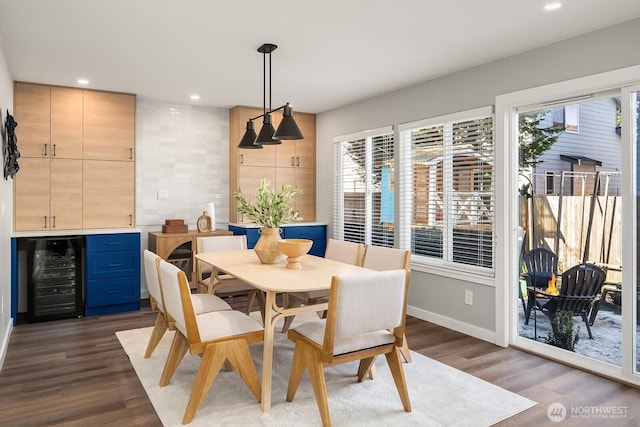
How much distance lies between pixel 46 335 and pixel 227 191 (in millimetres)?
2714

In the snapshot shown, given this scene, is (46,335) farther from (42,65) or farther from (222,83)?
(222,83)

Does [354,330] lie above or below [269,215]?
below

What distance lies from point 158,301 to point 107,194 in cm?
244

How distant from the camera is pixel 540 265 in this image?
368 centimetres

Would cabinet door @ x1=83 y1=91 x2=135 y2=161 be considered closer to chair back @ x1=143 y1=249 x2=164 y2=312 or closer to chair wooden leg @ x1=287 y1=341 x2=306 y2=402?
chair back @ x1=143 y1=249 x2=164 y2=312

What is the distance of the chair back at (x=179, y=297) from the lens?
2.37 meters

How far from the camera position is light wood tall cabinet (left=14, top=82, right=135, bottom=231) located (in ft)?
15.0

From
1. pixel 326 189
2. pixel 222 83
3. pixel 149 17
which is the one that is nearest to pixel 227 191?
pixel 326 189

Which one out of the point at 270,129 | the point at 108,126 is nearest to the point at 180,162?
the point at 108,126

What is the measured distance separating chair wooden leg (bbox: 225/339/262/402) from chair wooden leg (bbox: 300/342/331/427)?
1.24 feet

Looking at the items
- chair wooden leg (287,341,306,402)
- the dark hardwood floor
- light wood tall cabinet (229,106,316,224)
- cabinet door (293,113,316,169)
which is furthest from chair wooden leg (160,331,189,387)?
cabinet door (293,113,316,169)

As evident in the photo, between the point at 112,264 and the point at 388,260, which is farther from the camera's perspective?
the point at 112,264

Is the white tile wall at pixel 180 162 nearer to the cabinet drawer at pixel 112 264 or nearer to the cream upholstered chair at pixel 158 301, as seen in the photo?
the cabinet drawer at pixel 112 264

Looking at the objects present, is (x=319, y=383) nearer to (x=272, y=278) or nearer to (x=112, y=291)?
(x=272, y=278)
